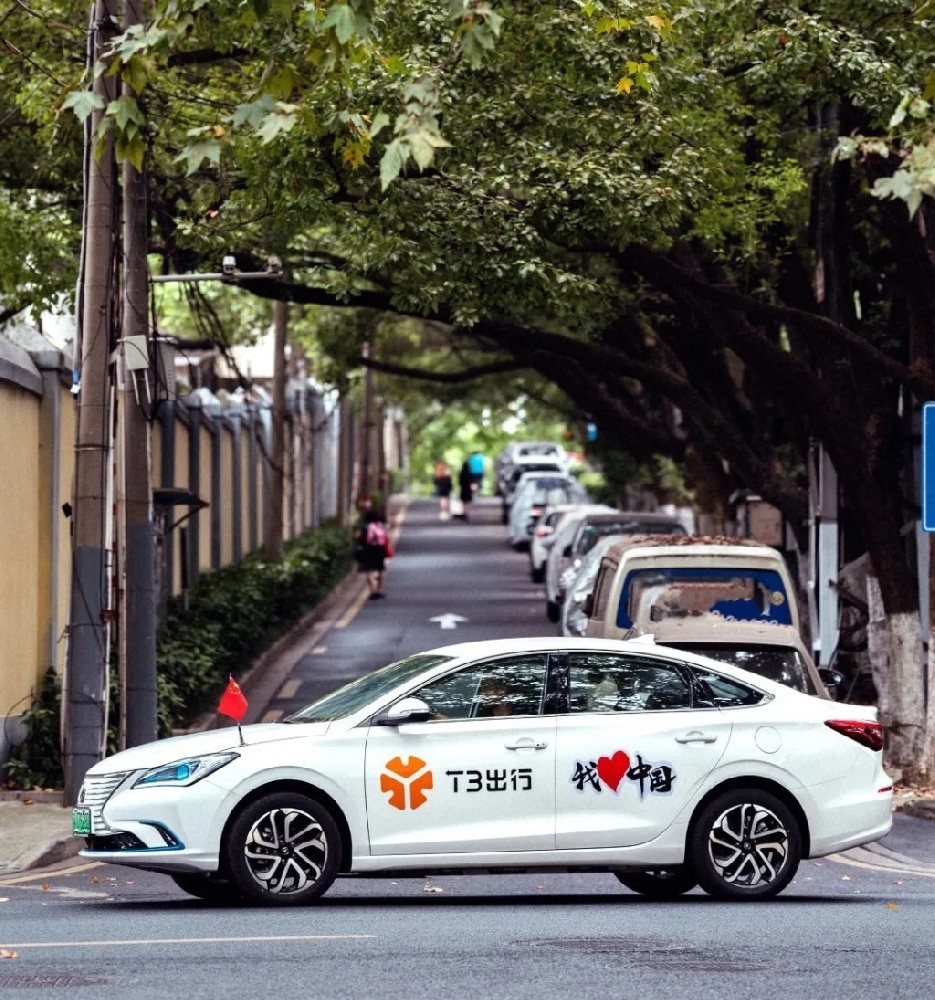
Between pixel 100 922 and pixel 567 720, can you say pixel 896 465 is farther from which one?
pixel 100 922

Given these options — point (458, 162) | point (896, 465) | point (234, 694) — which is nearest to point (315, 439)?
point (896, 465)

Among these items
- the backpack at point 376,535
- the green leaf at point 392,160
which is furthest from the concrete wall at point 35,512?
the backpack at point 376,535

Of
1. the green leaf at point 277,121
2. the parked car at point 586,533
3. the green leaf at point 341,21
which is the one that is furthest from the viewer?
the parked car at point 586,533

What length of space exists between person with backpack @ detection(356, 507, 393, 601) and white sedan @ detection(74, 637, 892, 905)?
78.6 ft

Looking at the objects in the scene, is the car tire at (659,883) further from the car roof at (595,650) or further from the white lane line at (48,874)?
the white lane line at (48,874)

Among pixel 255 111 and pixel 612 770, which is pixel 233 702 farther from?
pixel 255 111

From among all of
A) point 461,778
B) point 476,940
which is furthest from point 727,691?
point 476,940

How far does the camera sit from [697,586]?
52.5 feet

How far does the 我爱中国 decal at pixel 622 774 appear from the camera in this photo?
10383 millimetres

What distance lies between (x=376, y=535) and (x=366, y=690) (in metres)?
24.1

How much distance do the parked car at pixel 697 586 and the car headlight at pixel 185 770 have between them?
19.5 feet

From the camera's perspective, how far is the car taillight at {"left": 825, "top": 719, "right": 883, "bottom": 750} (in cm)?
1080

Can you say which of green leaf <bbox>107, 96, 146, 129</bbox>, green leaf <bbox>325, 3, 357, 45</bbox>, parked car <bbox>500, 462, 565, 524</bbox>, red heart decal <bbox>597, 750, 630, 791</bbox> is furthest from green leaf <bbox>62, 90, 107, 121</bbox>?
parked car <bbox>500, 462, 565, 524</bbox>

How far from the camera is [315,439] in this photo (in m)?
50.3
